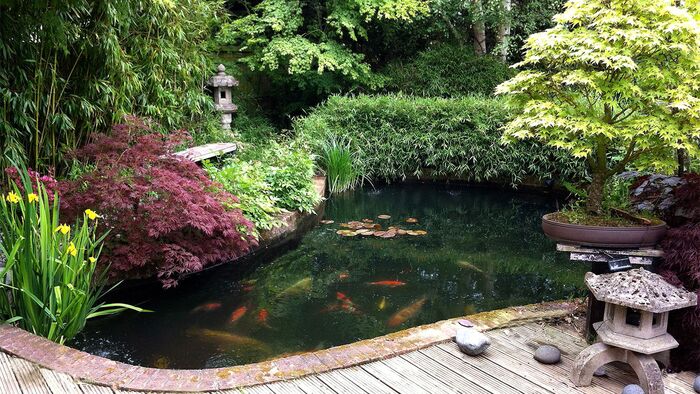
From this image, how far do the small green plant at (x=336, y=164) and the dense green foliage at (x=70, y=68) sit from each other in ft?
7.95

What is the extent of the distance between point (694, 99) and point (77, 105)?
4.07 m

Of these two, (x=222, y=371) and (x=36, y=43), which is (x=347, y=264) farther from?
(x=36, y=43)

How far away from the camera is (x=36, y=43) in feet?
12.1

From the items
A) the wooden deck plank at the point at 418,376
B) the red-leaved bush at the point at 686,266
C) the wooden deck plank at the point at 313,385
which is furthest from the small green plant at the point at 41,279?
the red-leaved bush at the point at 686,266

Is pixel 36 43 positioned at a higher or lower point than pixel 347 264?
higher

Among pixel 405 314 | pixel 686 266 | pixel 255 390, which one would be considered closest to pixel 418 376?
pixel 255 390

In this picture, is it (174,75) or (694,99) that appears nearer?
(694,99)

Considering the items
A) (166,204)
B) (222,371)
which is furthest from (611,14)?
(166,204)

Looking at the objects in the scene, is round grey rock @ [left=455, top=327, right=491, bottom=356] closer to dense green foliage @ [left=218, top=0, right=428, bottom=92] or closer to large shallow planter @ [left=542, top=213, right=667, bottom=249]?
large shallow planter @ [left=542, top=213, right=667, bottom=249]

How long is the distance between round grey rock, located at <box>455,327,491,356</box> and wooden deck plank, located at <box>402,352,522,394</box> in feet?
0.23

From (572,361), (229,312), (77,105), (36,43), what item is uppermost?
(36,43)

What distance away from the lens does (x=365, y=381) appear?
2139mm

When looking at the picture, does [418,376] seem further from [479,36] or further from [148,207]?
[479,36]

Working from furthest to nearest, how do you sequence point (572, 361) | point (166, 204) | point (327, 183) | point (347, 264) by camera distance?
1. point (327, 183)
2. point (347, 264)
3. point (166, 204)
4. point (572, 361)
